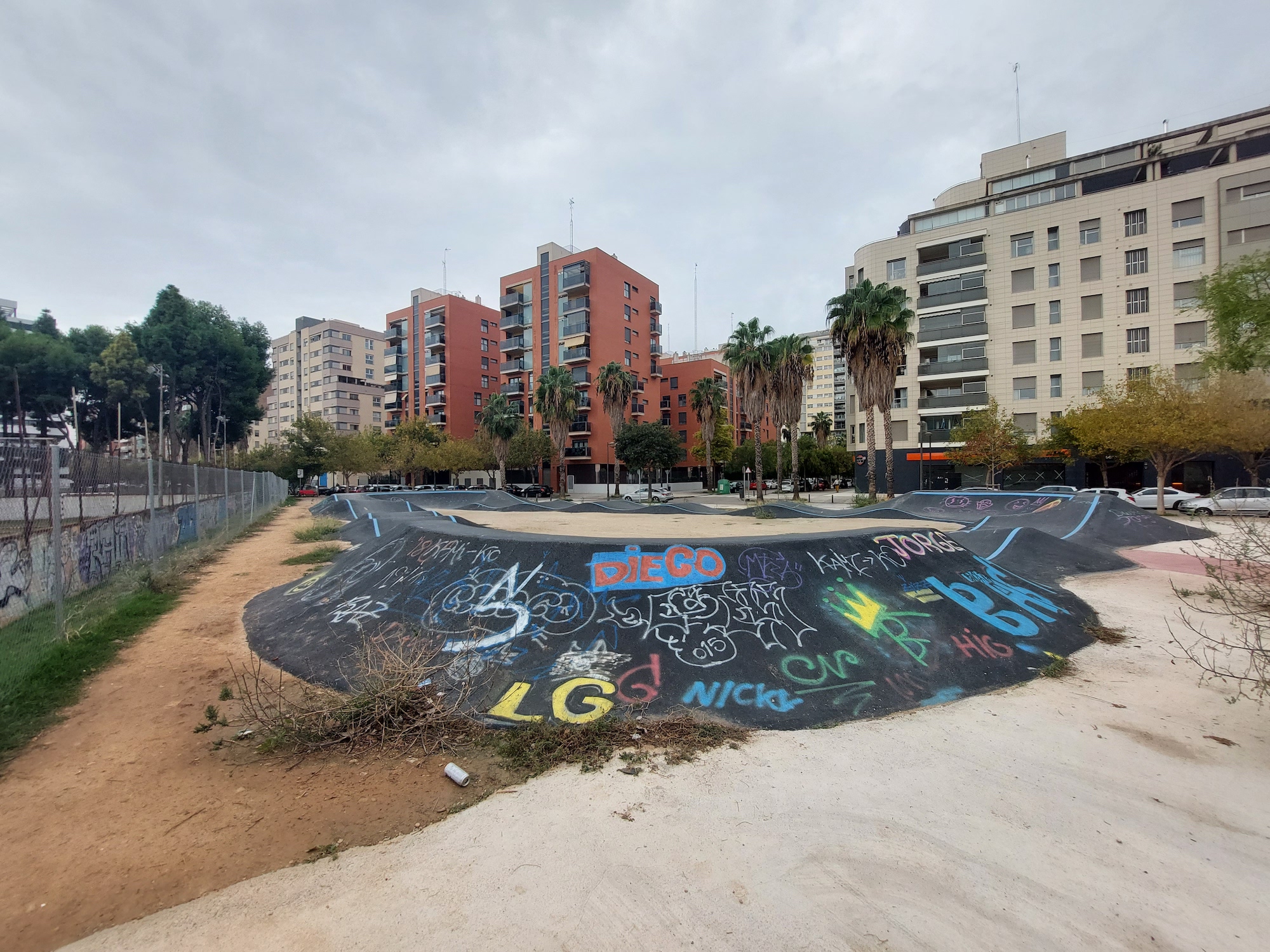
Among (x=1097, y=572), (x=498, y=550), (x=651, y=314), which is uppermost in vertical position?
(x=651, y=314)

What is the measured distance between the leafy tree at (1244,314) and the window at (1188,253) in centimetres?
3071

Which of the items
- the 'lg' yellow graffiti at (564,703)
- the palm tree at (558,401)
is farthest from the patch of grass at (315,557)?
the palm tree at (558,401)

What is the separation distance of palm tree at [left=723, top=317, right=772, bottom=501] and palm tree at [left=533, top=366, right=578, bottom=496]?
699 inches

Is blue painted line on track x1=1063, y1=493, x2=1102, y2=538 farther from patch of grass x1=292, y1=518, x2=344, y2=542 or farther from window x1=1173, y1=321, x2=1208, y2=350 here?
patch of grass x1=292, y1=518, x2=344, y2=542

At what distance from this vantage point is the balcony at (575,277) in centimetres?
5916

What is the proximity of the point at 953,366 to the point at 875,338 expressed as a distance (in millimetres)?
16830

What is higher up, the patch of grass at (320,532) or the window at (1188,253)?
the window at (1188,253)

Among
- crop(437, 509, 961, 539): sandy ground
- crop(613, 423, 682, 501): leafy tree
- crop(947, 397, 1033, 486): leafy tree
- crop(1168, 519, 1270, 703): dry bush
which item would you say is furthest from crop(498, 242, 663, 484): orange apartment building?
crop(1168, 519, 1270, 703): dry bush

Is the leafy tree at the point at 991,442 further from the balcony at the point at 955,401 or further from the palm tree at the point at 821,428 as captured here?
the palm tree at the point at 821,428

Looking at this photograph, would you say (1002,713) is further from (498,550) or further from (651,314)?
(651,314)

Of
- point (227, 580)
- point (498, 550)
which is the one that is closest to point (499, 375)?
point (227, 580)

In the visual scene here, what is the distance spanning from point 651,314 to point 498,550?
64204mm

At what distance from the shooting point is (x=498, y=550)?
316 inches

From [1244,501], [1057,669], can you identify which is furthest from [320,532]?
[1244,501]
